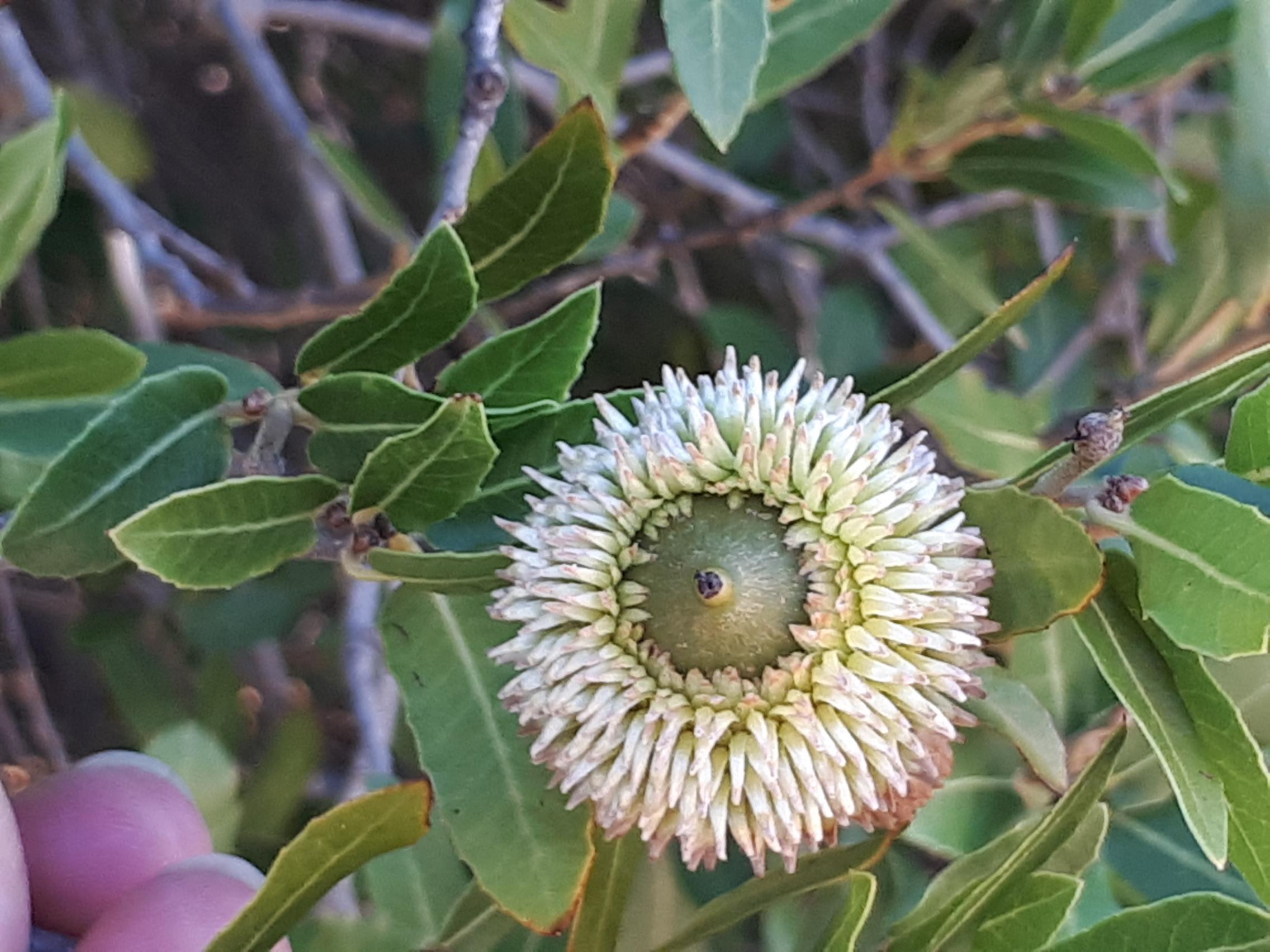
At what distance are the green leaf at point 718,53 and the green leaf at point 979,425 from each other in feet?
1.66

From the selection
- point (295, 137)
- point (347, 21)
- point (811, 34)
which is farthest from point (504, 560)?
point (347, 21)

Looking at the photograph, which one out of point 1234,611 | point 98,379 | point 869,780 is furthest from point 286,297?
point 1234,611

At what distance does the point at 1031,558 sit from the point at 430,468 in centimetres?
39

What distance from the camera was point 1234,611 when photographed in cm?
65

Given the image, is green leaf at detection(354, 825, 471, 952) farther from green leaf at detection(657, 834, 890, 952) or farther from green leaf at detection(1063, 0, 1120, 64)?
green leaf at detection(1063, 0, 1120, 64)

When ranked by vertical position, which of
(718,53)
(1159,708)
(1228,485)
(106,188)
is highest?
(106,188)

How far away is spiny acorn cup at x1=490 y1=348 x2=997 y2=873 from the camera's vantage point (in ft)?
2.34

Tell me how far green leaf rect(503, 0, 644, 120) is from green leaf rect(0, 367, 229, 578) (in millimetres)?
481

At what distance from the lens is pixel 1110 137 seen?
1.14 meters

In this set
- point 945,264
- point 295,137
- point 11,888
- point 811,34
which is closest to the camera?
point 11,888

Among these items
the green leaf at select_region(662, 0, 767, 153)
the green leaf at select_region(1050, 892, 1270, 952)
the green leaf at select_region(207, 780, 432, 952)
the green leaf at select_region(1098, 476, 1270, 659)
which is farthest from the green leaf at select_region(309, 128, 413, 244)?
the green leaf at select_region(1050, 892, 1270, 952)

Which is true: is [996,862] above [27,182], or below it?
below

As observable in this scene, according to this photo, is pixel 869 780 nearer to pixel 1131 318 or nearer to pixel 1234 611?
pixel 1234 611

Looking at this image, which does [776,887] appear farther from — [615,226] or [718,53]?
[615,226]
